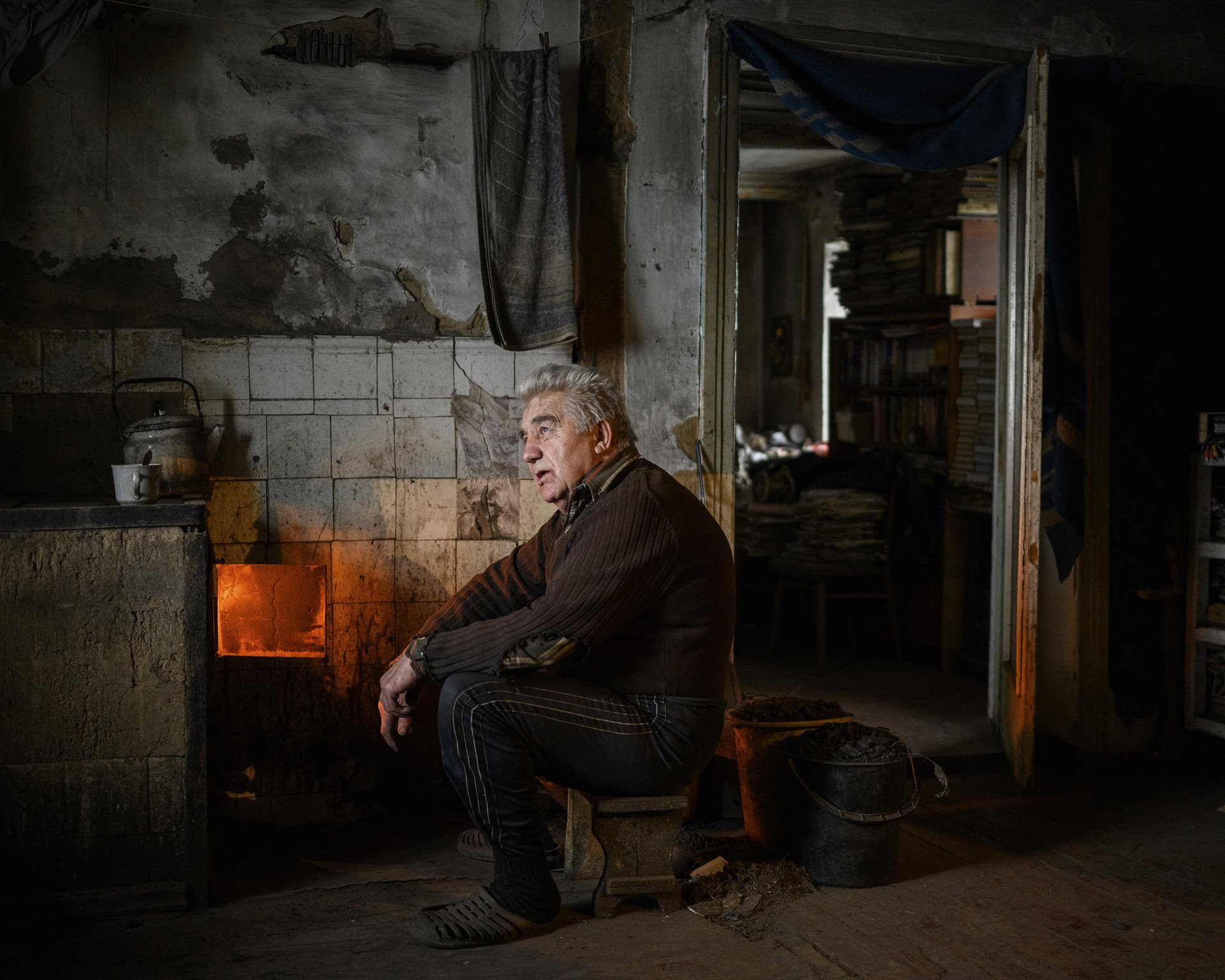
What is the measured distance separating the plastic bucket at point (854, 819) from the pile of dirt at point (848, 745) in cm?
3

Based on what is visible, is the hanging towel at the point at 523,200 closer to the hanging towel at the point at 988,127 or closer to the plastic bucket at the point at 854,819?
the hanging towel at the point at 988,127

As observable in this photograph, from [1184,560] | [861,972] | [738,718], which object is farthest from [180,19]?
[1184,560]

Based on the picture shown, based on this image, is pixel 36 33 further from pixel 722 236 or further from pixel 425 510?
pixel 722 236

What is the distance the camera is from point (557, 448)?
3.18 m

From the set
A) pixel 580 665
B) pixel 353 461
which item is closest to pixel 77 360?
pixel 353 461

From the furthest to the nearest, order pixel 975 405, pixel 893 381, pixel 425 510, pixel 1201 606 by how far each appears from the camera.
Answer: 1. pixel 893 381
2. pixel 975 405
3. pixel 1201 606
4. pixel 425 510

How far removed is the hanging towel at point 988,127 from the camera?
4.16m

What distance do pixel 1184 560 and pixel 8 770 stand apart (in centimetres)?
443

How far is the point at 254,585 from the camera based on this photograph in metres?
3.98

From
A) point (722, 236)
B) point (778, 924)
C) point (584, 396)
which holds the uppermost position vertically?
point (722, 236)

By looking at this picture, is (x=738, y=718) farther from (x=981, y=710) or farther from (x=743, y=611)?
(x=743, y=611)

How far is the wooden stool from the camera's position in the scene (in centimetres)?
308

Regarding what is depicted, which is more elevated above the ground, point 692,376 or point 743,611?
point 692,376

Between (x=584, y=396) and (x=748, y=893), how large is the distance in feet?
4.99
